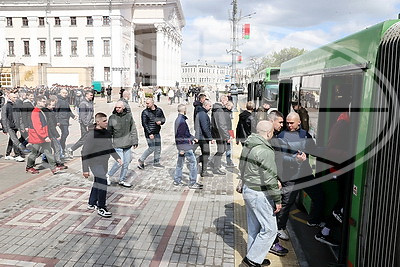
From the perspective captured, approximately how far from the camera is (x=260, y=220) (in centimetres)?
434

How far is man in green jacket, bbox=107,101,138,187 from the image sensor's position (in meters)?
7.66

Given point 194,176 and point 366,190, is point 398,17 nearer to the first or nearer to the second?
point 366,190

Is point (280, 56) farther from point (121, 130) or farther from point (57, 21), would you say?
point (121, 130)

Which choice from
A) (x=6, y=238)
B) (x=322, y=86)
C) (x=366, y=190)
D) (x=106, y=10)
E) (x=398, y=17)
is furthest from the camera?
(x=106, y=10)

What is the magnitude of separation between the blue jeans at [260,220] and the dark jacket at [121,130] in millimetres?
4011

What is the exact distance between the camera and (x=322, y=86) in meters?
6.02

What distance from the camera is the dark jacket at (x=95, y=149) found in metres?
5.98

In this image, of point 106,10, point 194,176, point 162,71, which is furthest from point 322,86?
point 162,71

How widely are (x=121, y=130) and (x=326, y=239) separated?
4.63 m

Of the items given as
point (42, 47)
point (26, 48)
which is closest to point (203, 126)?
point (42, 47)

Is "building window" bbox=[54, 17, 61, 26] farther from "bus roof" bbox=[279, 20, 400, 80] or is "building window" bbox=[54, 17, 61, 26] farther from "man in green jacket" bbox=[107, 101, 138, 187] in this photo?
"bus roof" bbox=[279, 20, 400, 80]

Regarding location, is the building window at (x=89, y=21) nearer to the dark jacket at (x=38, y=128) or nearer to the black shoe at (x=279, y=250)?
the dark jacket at (x=38, y=128)

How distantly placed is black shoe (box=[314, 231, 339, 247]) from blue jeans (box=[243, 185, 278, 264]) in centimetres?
117

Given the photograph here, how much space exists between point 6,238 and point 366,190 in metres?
5.03
